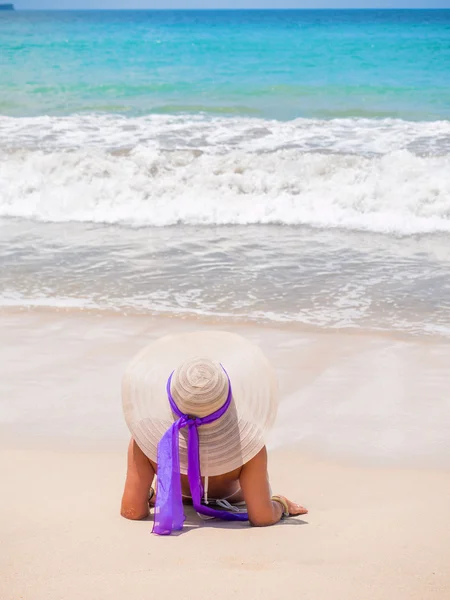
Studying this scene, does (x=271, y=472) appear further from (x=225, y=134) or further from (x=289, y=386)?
(x=225, y=134)

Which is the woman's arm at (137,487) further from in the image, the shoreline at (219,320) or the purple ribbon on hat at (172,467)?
the shoreline at (219,320)

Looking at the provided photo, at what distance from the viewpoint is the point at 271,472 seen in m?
3.42

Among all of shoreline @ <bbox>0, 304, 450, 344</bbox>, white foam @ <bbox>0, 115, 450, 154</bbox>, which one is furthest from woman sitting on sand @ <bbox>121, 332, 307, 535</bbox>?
white foam @ <bbox>0, 115, 450, 154</bbox>

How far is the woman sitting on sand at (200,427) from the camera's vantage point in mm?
2678

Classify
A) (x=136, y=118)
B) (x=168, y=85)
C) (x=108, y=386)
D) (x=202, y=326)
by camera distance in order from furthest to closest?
(x=168, y=85)
(x=136, y=118)
(x=202, y=326)
(x=108, y=386)

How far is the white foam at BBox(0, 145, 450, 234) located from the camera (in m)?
8.59

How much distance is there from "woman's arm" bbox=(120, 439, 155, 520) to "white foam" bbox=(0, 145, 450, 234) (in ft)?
18.7

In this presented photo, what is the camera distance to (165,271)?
6609mm

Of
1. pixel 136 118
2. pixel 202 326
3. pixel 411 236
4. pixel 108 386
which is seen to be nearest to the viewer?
pixel 108 386

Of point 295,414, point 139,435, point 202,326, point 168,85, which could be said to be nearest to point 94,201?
point 202,326

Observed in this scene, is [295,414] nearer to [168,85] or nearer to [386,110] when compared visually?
[386,110]

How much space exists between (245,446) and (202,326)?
2.60 metres

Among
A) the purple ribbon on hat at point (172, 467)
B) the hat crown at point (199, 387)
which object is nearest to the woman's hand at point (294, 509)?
the purple ribbon on hat at point (172, 467)

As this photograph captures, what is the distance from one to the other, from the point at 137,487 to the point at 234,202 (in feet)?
21.4
